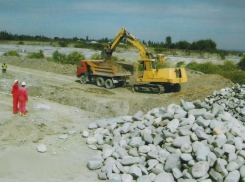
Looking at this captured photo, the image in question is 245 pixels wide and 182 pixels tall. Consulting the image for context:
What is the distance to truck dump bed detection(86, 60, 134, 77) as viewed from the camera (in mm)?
20375

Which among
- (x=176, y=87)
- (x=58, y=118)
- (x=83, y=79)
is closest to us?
(x=58, y=118)

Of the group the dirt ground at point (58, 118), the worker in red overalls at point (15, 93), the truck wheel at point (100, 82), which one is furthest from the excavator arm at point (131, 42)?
the worker in red overalls at point (15, 93)

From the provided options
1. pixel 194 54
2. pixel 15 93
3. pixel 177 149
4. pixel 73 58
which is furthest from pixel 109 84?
pixel 194 54

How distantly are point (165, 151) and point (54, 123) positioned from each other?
530 centimetres

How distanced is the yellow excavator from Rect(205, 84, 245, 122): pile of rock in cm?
392

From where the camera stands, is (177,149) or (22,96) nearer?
(177,149)

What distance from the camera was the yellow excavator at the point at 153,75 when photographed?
741 inches

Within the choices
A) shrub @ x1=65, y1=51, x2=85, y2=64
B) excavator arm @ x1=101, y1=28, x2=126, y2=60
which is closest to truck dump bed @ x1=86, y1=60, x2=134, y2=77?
excavator arm @ x1=101, y1=28, x2=126, y2=60

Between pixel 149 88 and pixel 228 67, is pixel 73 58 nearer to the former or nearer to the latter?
pixel 228 67

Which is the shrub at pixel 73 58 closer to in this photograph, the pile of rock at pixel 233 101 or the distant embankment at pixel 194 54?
the pile of rock at pixel 233 101

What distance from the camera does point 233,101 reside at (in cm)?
1390

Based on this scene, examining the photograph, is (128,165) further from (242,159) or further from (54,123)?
(54,123)

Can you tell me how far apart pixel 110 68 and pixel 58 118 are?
7777 millimetres

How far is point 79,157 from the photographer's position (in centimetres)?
1009
